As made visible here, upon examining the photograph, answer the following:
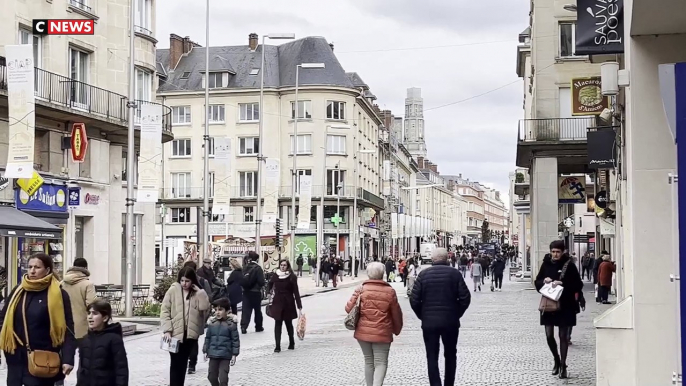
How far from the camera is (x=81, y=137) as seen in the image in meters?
31.5

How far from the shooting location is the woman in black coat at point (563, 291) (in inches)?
546

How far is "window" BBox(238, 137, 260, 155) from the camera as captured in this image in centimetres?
8119

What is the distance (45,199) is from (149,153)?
4362mm

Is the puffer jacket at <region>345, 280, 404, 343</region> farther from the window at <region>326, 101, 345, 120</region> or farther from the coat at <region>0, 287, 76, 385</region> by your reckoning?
the window at <region>326, 101, 345, 120</region>

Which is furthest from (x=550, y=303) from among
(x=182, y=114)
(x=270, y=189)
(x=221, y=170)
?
(x=182, y=114)

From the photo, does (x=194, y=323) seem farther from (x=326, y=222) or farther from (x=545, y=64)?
(x=326, y=222)

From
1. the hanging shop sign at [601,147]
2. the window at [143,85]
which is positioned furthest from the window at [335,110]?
the hanging shop sign at [601,147]

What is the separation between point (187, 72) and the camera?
84.6 meters

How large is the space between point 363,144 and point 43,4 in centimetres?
6156

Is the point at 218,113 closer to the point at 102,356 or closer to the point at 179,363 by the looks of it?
the point at 179,363

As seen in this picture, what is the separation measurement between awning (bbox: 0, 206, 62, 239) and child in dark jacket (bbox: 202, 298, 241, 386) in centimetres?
1522

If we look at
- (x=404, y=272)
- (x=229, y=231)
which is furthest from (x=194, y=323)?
(x=229, y=231)

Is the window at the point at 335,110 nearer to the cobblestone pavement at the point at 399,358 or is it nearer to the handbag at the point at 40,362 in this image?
the cobblestone pavement at the point at 399,358

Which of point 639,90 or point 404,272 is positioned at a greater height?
point 639,90
